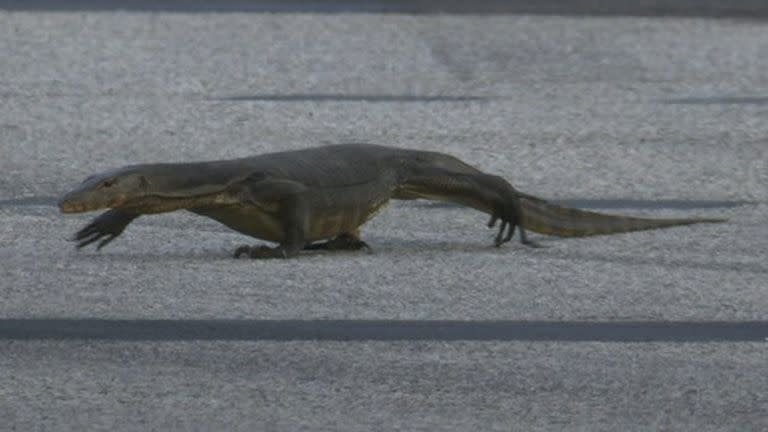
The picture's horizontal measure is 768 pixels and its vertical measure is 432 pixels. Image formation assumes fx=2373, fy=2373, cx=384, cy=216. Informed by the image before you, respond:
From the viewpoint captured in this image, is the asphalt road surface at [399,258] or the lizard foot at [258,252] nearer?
the asphalt road surface at [399,258]

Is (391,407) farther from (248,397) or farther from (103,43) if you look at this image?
(103,43)

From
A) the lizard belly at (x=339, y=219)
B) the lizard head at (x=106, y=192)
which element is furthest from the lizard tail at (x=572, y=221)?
the lizard head at (x=106, y=192)

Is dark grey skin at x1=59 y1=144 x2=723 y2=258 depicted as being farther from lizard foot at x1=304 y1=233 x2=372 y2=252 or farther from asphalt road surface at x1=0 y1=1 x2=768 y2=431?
asphalt road surface at x1=0 y1=1 x2=768 y2=431

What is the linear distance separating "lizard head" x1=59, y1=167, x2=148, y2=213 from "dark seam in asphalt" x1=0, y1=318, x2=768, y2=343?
545mm

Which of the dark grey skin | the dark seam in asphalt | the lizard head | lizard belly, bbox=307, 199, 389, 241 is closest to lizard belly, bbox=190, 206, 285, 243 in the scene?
the dark grey skin

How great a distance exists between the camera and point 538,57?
608 inches

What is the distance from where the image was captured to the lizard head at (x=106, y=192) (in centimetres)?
770

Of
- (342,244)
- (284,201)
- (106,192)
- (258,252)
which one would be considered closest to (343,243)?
(342,244)

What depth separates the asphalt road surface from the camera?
624 centimetres

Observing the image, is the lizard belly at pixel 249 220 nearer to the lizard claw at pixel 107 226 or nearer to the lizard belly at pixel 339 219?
the lizard belly at pixel 339 219

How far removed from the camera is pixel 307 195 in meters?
8.21

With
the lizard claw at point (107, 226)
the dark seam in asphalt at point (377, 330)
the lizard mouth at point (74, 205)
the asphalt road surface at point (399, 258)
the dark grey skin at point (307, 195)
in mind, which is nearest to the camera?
the asphalt road surface at point (399, 258)

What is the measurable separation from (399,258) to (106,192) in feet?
4.16

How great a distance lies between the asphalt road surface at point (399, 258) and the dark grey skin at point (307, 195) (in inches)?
4.4
